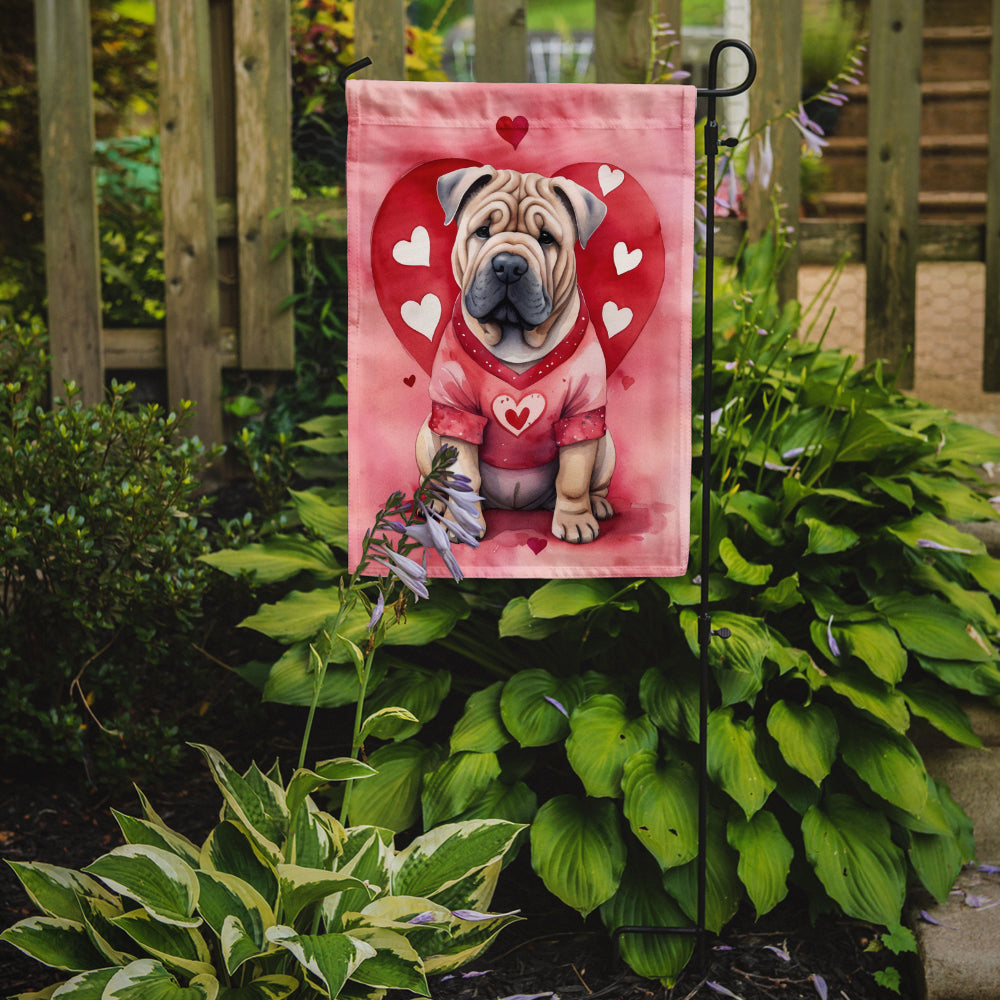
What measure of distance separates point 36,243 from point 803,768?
3.39m

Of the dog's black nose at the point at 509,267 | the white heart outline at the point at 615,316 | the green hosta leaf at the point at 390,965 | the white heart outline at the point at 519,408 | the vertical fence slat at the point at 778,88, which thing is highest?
the vertical fence slat at the point at 778,88

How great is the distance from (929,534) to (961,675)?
0.30 m

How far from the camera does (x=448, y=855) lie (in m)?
1.73

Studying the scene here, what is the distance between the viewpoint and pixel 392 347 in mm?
1793

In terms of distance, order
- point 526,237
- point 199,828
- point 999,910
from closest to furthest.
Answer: point 526,237 → point 999,910 → point 199,828

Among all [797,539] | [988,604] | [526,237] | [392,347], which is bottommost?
[988,604]

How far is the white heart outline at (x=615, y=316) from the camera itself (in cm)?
180

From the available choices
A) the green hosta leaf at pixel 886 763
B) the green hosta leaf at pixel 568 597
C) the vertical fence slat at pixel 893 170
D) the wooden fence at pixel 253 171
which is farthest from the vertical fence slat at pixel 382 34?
the green hosta leaf at pixel 886 763

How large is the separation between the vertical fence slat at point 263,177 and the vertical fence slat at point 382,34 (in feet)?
0.85

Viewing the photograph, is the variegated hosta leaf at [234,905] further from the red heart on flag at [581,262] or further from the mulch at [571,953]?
the red heart on flag at [581,262]

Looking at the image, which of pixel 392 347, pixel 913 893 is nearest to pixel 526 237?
pixel 392 347

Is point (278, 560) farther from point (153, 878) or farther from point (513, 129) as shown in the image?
point (513, 129)

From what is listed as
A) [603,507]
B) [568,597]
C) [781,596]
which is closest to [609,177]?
[603,507]

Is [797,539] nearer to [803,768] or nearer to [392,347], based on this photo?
[803,768]
